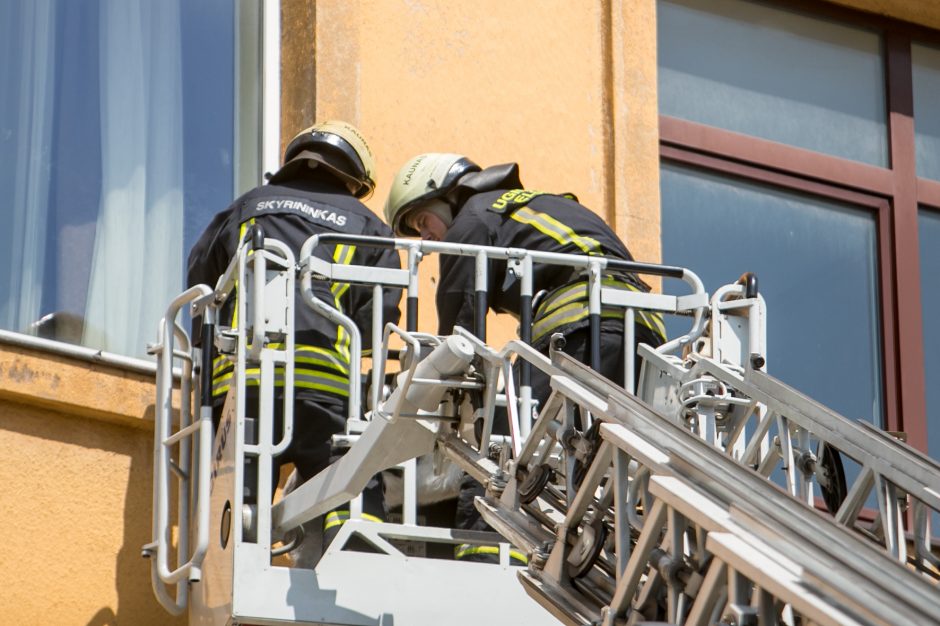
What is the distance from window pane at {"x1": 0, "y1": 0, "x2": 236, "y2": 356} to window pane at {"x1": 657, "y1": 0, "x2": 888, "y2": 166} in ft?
8.28

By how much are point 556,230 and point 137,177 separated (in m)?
2.08

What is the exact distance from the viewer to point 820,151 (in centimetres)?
1079

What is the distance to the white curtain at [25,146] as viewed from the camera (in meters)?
8.30

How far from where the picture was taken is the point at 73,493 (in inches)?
307

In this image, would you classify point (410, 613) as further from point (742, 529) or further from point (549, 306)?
point (742, 529)

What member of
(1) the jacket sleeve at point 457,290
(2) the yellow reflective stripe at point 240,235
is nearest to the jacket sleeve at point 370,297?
(1) the jacket sleeve at point 457,290

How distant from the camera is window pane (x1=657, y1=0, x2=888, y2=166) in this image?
1052 cm

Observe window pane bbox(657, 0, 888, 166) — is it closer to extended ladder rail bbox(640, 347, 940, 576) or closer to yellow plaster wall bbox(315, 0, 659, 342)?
yellow plaster wall bbox(315, 0, 659, 342)

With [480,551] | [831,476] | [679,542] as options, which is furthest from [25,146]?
[679,542]

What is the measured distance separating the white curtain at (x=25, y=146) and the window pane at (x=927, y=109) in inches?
190

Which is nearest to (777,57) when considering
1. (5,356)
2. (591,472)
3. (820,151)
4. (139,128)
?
(820,151)

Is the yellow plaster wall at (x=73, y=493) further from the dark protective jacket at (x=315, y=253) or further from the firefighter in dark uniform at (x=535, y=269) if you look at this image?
the firefighter in dark uniform at (x=535, y=269)

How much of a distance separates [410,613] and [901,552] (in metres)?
1.53

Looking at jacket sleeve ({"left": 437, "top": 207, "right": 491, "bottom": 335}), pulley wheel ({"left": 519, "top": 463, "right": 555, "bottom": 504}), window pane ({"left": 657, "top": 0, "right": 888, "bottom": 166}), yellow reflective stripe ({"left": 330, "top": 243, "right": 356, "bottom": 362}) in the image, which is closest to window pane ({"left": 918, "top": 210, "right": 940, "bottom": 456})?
window pane ({"left": 657, "top": 0, "right": 888, "bottom": 166})
